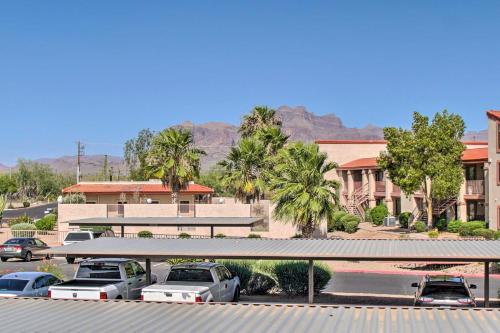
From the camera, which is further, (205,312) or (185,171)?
(185,171)

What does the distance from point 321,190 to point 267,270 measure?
1224 centimetres

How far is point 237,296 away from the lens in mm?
21125

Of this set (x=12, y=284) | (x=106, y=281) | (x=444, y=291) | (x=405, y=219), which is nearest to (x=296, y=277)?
(x=444, y=291)

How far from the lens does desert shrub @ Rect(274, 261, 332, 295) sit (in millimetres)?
23547

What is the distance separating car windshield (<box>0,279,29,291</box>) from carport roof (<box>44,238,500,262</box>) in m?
1.39

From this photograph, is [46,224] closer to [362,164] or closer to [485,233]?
[362,164]

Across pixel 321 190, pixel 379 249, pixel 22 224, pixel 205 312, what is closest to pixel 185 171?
pixel 22 224

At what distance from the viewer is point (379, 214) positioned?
57438 millimetres

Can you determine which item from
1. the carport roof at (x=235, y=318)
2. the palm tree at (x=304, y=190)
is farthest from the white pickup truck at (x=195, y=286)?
the palm tree at (x=304, y=190)

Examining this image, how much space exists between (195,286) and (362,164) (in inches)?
2007

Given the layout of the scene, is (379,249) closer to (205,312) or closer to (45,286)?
(205,312)

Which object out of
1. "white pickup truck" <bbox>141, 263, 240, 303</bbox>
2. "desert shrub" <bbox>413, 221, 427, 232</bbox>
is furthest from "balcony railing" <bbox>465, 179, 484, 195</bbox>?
"white pickup truck" <bbox>141, 263, 240, 303</bbox>

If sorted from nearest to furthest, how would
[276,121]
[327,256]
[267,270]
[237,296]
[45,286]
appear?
1. [327,256]
2. [45,286]
3. [237,296]
4. [267,270]
5. [276,121]

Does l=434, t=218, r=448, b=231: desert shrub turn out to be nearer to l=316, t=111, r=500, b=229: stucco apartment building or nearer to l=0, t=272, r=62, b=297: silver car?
l=316, t=111, r=500, b=229: stucco apartment building
